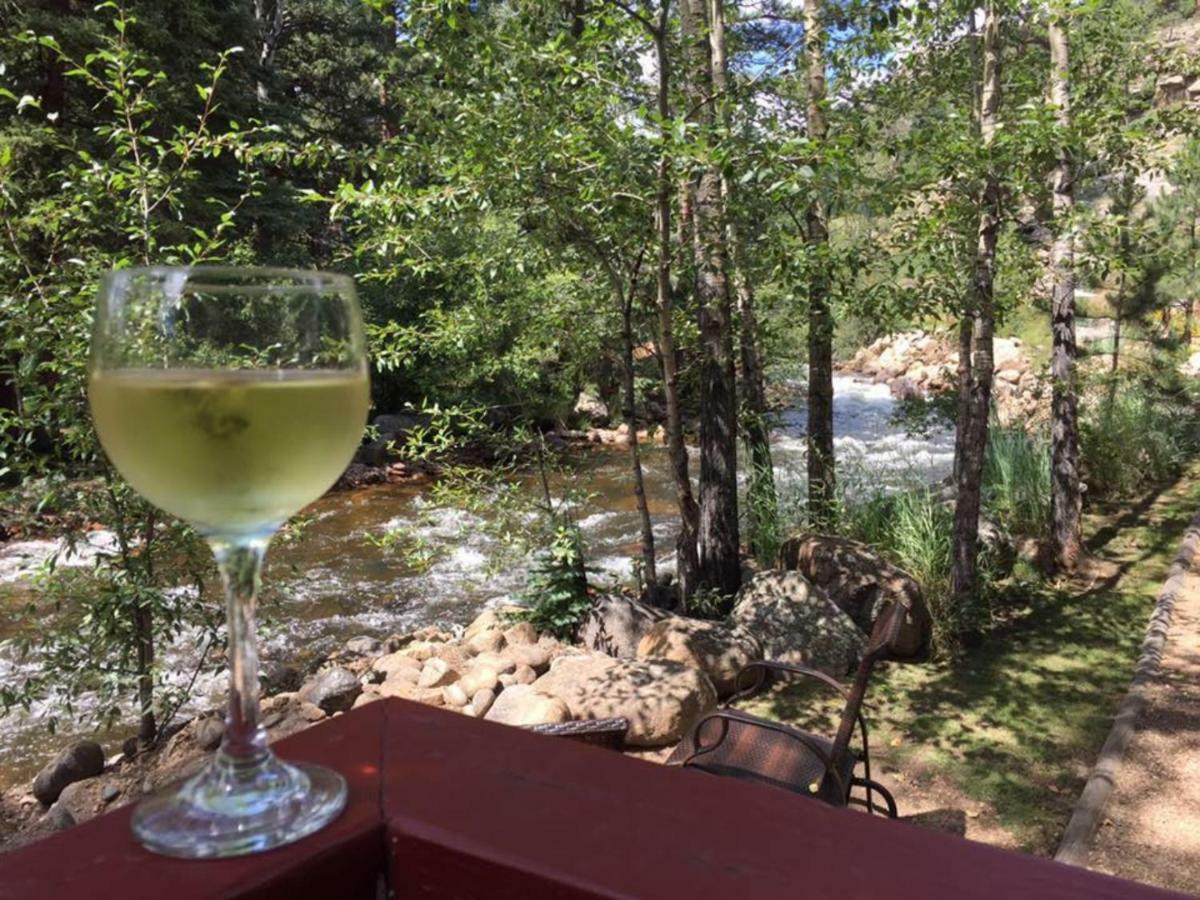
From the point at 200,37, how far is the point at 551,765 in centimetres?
1443

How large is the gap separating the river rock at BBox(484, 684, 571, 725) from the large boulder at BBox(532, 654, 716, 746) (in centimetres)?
6

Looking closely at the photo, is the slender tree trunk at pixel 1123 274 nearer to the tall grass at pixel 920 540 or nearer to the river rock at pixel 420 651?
the tall grass at pixel 920 540

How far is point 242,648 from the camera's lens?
0.63 meters

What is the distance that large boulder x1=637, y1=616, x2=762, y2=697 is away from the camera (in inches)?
219

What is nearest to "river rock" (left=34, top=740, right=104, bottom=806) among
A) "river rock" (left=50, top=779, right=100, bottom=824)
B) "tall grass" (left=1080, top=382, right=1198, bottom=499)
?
"river rock" (left=50, top=779, right=100, bottom=824)

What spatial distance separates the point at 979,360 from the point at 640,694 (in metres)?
3.45

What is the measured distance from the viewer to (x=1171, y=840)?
153 inches

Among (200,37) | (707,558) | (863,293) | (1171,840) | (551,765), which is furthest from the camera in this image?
(200,37)

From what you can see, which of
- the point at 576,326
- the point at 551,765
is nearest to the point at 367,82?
the point at 576,326

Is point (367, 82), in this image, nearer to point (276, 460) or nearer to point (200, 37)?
point (200, 37)

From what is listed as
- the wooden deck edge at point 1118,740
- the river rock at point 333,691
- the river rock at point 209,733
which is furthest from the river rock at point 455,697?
the wooden deck edge at point 1118,740

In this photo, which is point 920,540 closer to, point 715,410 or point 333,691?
point 715,410

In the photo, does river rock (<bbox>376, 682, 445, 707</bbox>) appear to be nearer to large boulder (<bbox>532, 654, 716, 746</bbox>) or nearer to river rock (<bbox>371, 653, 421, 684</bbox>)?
river rock (<bbox>371, 653, 421, 684</bbox>)

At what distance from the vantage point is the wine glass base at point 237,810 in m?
0.56
